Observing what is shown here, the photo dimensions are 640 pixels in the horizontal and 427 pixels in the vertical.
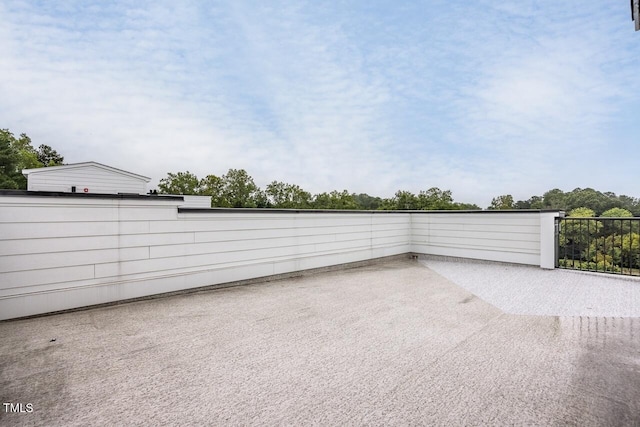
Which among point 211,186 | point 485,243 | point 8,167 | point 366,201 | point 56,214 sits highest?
point 8,167

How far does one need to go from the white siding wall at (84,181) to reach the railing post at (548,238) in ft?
36.9

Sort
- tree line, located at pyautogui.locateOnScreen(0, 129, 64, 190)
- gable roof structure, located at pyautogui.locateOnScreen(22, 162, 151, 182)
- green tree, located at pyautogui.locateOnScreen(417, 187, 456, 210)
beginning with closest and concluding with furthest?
gable roof structure, located at pyautogui.locateOnScreen(22, 162, 151, 182) < tree line, located at pyautogui.locateOnScreen(0, 129, 64, 190) < green tree, located at pyautogui.locateOnScreen(417, 187, 456, 210)

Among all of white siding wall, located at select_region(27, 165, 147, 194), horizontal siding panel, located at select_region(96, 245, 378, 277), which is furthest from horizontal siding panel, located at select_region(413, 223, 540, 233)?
white siding wall, located at select_region(27, 165, 147, 194)

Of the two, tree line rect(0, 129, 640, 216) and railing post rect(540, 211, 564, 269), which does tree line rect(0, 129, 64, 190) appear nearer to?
tree line rect(0, 129, 640, 216)

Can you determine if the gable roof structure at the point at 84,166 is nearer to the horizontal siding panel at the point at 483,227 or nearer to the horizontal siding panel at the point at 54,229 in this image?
the horizontal siding panel at the point at 54,229

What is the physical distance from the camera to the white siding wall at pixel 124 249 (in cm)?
254

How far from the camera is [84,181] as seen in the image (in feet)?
31.3

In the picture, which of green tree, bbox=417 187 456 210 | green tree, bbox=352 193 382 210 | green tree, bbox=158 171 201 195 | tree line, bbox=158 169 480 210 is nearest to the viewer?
green tree, bbox=417 187 456 210

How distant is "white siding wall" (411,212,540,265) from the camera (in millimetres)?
5191

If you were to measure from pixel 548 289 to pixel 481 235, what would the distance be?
2.08 meters

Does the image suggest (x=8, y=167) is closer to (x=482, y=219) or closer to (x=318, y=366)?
(x=318, y=366)

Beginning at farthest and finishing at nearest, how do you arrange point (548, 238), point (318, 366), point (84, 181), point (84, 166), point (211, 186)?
1. point (211, 186)
2. point (84, 181)
3. point (84, 166)
4. point (548, 238)
5. point (318, 366)

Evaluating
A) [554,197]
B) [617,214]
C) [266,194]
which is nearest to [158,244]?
[617,214]

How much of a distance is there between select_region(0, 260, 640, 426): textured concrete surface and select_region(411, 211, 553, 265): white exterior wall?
279 cm
